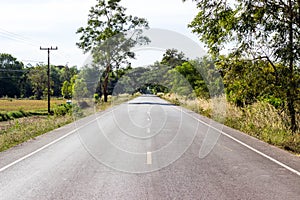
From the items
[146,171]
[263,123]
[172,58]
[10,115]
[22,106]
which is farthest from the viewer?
[172,58]

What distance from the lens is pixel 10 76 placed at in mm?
118250

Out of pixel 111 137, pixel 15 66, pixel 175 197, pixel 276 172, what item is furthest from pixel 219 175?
pixel 15 66

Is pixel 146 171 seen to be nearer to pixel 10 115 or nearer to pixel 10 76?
pixel 10 115

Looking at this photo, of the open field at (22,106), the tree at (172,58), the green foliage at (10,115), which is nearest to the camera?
the green foliage at (10,115)

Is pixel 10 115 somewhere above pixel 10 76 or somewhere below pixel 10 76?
below

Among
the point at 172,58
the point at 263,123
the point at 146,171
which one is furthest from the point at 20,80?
the point at 146,171

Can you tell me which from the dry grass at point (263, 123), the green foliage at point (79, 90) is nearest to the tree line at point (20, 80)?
the green foliage at point (79, 90)

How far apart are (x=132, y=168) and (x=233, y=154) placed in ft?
12.3

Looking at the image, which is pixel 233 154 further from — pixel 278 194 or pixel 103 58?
pixel 103 58

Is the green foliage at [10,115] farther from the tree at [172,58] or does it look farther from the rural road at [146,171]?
the tree at [172,58]

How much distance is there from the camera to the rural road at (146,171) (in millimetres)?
6895

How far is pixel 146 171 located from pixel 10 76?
118382 millimetres

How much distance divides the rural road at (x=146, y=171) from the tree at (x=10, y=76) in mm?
106307

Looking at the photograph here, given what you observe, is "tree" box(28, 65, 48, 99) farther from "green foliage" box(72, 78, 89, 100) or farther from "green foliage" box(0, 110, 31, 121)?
"green foliage" box(0, 110, 31, 121)
